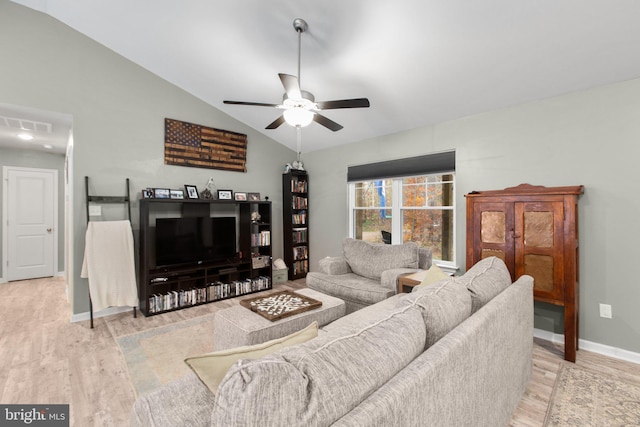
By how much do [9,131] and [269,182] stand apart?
142 inches

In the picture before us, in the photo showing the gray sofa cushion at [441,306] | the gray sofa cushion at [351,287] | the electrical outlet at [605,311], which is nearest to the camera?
the gray sofa cushion at [441,306]

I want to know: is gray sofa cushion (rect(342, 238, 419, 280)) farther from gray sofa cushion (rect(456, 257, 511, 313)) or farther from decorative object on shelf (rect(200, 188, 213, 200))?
decorative object on shelf (rect(200, 188, 213, 200))

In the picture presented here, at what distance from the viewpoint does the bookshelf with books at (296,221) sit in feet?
17.0

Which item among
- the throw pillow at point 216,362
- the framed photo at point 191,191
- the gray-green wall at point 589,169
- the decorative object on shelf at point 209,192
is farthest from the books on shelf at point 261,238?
the throw pillow at point 216,362

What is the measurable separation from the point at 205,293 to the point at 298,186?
7.77ft

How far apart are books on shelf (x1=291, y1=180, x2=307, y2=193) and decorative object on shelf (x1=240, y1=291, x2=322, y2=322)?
2818 mm

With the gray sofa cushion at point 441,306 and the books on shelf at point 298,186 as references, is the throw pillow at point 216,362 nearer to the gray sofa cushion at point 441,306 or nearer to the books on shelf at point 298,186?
the gray sofa cushion at point 441,306

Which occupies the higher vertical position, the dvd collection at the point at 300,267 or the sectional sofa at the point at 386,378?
the sectional sofa at the point at 386,378

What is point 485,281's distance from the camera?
70.6 inches

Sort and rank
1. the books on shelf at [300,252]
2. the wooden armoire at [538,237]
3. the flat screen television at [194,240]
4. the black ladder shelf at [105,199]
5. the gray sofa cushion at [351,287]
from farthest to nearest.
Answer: the books on shelf at [300,252]
the flat screen television at [194,240]
the black ladder shelf at [105,199]
the gray sofa cushion at [351,287]
the wooden armoire at [538,237]

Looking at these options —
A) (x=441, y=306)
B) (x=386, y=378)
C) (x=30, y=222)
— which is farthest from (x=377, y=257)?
(x=30, y=222)

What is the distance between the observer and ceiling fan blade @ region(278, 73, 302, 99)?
86.8 inches

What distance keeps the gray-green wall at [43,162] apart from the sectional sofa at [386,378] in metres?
6.15

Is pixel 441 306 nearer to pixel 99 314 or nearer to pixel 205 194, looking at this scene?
pixel 205 194
